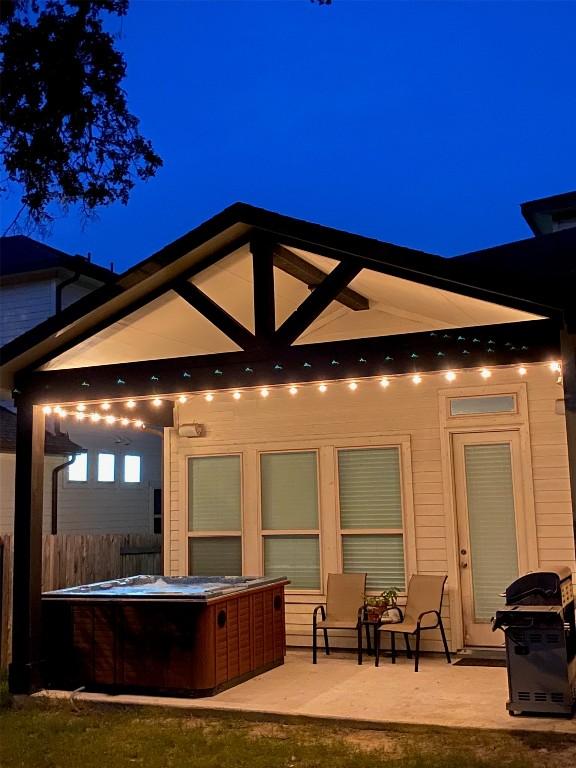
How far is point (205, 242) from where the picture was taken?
250 inches

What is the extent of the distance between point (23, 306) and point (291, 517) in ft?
24.5

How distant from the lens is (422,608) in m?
7.82

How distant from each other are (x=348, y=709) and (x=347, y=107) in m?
86.4

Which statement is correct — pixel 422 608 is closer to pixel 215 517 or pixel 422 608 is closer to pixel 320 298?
pixel 215 517

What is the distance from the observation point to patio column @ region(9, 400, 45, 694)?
6.87 meters

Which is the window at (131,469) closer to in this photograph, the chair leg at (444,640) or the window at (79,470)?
the window at (79,470)

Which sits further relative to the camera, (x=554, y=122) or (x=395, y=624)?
(x=554, y=122)

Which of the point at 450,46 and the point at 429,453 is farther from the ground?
the point at 450,46

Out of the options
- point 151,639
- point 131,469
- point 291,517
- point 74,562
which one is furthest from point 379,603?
point 131,469

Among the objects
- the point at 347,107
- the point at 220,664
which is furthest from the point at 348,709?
the point at 347,107

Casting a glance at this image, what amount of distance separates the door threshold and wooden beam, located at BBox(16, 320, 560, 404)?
3.46m

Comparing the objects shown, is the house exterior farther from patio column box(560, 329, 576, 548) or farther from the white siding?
the white siding

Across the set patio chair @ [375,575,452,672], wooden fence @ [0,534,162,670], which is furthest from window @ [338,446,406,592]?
wooden fence @ [0,534,162,670]

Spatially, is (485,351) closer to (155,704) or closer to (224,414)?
(155,704)
